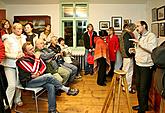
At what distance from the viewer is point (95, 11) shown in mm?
7465

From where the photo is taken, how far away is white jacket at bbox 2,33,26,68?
3.55 m

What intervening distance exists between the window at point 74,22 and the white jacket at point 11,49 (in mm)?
4105

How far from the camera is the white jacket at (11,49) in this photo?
3.55 metres

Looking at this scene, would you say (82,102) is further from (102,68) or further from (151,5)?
(151,5)

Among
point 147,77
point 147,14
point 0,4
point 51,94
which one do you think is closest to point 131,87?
point 147,77

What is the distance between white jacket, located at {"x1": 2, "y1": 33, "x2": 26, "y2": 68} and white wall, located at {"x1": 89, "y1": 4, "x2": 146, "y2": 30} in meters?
4.23

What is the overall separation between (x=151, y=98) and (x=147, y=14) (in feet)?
13.0

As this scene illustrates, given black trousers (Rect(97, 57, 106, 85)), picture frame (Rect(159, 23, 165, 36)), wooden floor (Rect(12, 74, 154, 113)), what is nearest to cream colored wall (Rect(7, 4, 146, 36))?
picture frame (Rect(159, 23, 165, 36))

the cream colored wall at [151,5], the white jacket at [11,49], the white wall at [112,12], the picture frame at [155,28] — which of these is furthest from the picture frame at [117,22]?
the white jacket at [11,49]

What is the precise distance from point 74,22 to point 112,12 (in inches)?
50.9

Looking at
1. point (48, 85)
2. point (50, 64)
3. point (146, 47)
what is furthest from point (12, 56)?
point (146, 47)

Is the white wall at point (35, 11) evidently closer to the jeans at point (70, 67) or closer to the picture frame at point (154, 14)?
the jeans at point (70, 67)

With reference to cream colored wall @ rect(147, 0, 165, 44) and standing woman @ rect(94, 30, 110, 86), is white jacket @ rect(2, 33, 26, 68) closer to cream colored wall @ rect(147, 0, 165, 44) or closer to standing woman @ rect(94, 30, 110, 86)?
standing woman @ rect(94, 30, 110, 86)

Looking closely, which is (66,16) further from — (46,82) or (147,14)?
(46,82)
